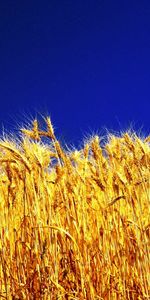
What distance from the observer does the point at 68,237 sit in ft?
8.27

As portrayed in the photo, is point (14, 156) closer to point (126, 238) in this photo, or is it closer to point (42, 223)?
point (42, 223)

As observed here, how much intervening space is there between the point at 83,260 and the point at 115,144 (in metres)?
0.98

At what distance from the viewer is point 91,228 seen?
10.1 feet

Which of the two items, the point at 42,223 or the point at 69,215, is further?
the point at 69,215

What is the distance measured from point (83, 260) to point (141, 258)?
0.33 meters

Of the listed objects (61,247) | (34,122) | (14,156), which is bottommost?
(61,247)

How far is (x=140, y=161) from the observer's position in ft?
9.11

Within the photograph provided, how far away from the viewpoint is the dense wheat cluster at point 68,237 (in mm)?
2473

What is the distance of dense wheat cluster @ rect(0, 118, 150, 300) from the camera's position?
2.47 meters

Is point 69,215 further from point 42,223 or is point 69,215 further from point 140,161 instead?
point 140,161

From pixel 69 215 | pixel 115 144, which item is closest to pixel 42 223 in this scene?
pixel 69 215

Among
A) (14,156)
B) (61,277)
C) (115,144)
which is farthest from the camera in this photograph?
(115,144)

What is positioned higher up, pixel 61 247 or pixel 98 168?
pixel 98 168

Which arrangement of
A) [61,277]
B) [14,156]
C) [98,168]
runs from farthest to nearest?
[98,168]
[61,277]
[14,156]
